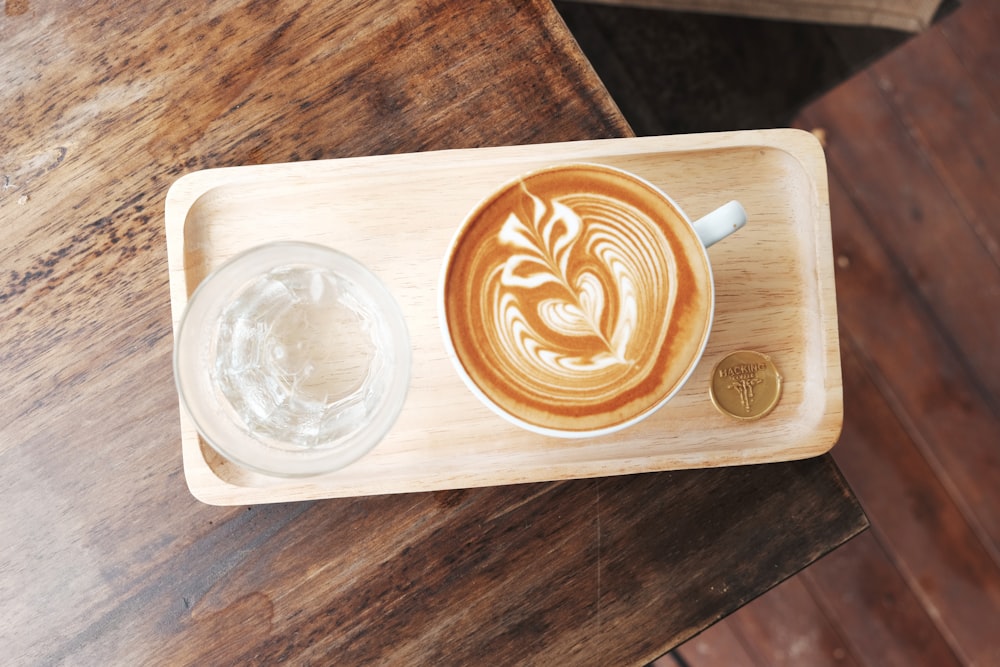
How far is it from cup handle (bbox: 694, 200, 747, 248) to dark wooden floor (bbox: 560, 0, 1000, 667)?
2.38 feet

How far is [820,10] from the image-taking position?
1.51 m

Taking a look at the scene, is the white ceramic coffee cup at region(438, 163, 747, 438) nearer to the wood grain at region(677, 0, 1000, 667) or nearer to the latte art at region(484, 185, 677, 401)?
the latte art at region(484, 185, 677, 401)

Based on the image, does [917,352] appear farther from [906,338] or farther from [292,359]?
[292,359]

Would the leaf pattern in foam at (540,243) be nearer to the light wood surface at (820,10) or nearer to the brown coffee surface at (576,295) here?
the brown coffee surface at (576,295)

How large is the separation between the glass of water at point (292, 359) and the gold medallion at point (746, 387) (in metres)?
0.38

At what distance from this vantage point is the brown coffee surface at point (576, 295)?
0.83m

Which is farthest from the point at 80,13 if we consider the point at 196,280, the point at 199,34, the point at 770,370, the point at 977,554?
the point at 977,554

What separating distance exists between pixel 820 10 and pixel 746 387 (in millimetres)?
986

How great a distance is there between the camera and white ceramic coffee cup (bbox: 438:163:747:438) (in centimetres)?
82

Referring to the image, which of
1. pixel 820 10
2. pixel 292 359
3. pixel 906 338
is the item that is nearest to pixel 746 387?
pixel 292 359

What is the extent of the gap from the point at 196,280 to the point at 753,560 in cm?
79

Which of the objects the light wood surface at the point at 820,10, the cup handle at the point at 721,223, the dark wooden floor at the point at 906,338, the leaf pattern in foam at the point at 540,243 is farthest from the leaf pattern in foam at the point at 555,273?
the light wood surface at the point at 820,10

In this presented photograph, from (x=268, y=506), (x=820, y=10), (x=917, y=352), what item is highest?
(x=268, y=506)

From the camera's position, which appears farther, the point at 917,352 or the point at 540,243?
the point at 917,352
